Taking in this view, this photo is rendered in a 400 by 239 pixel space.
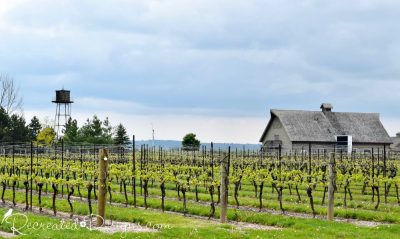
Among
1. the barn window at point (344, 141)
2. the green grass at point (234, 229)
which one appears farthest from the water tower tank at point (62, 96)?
the green grass at point (234, 229)

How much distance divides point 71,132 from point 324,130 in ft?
104

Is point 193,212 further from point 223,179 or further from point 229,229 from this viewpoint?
point 229,229

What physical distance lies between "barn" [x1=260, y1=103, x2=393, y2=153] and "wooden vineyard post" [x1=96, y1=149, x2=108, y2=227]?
4354 cm

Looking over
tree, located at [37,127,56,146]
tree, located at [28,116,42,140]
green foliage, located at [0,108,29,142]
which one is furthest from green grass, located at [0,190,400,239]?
tree, located at [28,116,42,140]

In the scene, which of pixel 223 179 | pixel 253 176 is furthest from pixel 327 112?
pixel 223 179

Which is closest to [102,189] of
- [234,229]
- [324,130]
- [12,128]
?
[234,229]

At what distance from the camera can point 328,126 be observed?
202 feet

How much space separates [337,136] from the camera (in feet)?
200

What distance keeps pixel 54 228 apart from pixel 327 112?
52.7 meters

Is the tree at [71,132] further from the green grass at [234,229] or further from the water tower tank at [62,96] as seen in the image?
the green grass at [234,229]

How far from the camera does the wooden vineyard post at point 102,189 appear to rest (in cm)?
1425

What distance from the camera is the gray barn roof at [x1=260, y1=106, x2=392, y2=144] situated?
59125mm

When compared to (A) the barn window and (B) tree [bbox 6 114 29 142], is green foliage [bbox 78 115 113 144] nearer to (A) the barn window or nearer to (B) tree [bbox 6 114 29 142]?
(B) tree [bbox 6 114 29 142]

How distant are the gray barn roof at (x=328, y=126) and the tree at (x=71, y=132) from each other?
2355 cm
